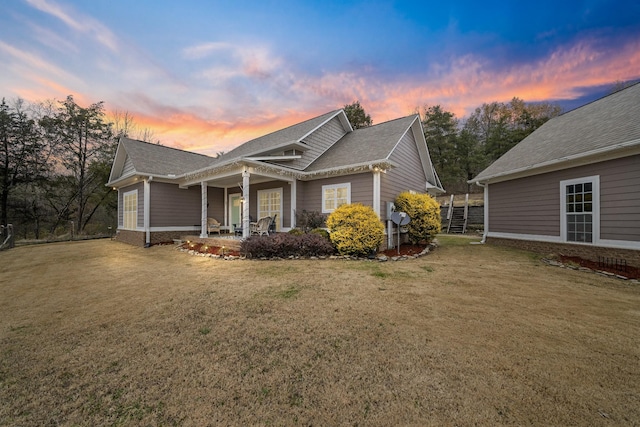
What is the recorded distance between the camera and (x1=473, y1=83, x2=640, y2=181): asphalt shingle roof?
6949mm

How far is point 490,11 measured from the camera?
10008 millimetres

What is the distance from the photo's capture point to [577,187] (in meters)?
7.47

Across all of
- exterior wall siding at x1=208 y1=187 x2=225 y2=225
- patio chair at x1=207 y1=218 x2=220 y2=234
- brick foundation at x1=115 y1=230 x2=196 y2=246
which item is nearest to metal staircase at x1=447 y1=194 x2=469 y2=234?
patio chair at x1=207 y1=218 x2=220 y2=234

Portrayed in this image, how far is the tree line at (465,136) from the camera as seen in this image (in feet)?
77.9

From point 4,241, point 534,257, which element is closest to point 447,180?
point 534,257

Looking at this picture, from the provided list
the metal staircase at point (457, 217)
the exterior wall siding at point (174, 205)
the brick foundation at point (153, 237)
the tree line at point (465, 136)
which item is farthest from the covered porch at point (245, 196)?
the tree line at point (465, 136)

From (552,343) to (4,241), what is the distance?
21.0 meters

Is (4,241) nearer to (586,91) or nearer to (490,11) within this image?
(490,11)

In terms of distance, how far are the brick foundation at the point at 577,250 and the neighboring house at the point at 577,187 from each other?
2 centimetres

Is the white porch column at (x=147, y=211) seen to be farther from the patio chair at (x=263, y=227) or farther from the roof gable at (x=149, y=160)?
the patio chair at (x=263, y=227)

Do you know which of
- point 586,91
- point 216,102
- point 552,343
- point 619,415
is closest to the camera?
point 619,415

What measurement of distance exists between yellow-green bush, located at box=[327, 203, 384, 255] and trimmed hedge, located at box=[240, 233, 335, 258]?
17.3 inches

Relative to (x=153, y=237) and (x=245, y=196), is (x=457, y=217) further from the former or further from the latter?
(x=153, y=237)

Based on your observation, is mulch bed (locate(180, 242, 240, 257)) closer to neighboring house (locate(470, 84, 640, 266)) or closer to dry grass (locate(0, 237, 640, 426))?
dry grass (locate(0, 237, 640, 426))
